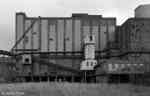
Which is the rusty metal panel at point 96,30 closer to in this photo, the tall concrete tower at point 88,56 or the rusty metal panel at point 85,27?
the rusty metal panel at point 85,27

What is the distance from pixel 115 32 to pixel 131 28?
26.2ft

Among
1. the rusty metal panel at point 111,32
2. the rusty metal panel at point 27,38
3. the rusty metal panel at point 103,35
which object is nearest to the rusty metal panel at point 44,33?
the rusty metal panel at point 27,38

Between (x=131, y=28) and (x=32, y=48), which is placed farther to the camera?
(x=32, y=48)

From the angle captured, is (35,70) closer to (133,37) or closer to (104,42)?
(104,42)

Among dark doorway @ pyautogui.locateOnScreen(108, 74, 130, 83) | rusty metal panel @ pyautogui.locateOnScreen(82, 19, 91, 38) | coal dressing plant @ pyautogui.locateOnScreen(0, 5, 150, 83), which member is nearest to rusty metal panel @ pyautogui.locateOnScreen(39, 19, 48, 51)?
coal dressing plant @ pyautogui.locateOnScreen(0, 5, 150, 83)

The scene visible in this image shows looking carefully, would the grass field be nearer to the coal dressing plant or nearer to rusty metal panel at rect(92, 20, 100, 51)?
the coal dressing plant

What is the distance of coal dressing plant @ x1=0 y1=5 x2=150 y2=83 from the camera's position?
29.4 meters

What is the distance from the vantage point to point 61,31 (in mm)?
41312

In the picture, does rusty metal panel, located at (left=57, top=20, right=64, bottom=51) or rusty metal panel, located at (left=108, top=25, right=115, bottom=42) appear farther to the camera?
rusty metal panel, located at (left=57, top=20, right=64, bottom=51)

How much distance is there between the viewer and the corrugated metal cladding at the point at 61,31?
135 feet

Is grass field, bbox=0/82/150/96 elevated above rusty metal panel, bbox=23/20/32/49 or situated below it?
below

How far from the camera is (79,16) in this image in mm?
41844

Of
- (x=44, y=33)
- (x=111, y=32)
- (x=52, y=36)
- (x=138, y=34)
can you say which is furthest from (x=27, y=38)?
(x=138, y=34)

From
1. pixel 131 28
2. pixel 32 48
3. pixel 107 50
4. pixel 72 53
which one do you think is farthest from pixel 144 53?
pixel 32 48
